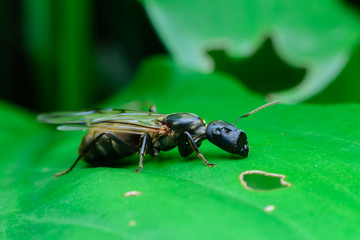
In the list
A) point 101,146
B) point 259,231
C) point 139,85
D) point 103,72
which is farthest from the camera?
point 103,72

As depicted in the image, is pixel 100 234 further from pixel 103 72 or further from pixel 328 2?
pixel 103 72

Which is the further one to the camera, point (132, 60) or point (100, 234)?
point (132, 60)

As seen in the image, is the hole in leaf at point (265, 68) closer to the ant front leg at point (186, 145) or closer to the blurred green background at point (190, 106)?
the blurred green background at point (190, 106)

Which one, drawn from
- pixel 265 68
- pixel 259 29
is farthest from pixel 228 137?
pixel 259 29

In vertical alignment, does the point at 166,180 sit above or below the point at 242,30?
below

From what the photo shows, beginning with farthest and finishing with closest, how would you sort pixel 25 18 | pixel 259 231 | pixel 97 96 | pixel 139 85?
pixel 97 96, pixel 25 18, pixel 139 85, pixel 259 231

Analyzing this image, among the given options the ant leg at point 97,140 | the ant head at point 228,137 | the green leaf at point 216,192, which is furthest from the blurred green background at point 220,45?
the ant leg at point 97,140

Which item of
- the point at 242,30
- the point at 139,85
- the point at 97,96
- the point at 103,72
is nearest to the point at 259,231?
the point at 139,85
